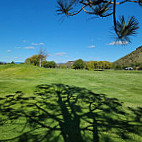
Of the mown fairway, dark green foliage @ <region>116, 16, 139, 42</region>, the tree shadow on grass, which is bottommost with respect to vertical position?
the tree shadow on grass

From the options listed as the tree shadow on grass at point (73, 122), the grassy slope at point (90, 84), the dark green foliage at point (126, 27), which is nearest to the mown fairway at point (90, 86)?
the grassy slope at point (90, 84)

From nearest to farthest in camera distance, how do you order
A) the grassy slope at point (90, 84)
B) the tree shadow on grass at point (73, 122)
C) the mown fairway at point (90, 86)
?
the tree shadow on grass at point (73, 122), the mown fairway at point (90, 86), the grassy slope at point (90, 84)

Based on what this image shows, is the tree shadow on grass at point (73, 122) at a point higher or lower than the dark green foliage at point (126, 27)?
Result: lower

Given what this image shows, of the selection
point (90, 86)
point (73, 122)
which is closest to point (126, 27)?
point (73, 122)

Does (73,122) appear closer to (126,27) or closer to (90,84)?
(126,27)

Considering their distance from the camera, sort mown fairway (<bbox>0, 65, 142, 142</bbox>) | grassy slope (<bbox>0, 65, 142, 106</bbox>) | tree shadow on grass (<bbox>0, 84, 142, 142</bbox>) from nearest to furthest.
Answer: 1. tree shadow on grass (<bbox>0, 84, 142, 142</bbox>)
2. mown fairway (<bbox>0, 65, 142, 142</bbox>)
3. grassy slope (<bbox>0, 65, 142, 106</bbox>)

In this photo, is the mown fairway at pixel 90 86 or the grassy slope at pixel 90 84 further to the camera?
the grassy slope at pixel 90 84

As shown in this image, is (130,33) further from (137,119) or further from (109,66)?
(109,66)

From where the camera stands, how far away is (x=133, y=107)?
347 cm

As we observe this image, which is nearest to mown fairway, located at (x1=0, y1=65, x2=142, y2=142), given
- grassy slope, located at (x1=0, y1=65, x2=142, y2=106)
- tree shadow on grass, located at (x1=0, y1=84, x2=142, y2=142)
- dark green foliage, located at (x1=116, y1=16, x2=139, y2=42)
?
grassy slope, located at (x1=0, y1=65, x2=142, y2=106)

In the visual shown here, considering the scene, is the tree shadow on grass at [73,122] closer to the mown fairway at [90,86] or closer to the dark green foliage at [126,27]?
the mown fairway at [90,86]

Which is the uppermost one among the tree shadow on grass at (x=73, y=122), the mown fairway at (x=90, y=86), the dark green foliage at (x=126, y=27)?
the dark green foliage at (x=126, y=27)

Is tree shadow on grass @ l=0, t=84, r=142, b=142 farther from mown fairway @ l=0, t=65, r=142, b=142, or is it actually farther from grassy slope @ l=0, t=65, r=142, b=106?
grassy slope @ l=0, t=65, r=142, b=106

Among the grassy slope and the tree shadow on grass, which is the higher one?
the grassy slope
